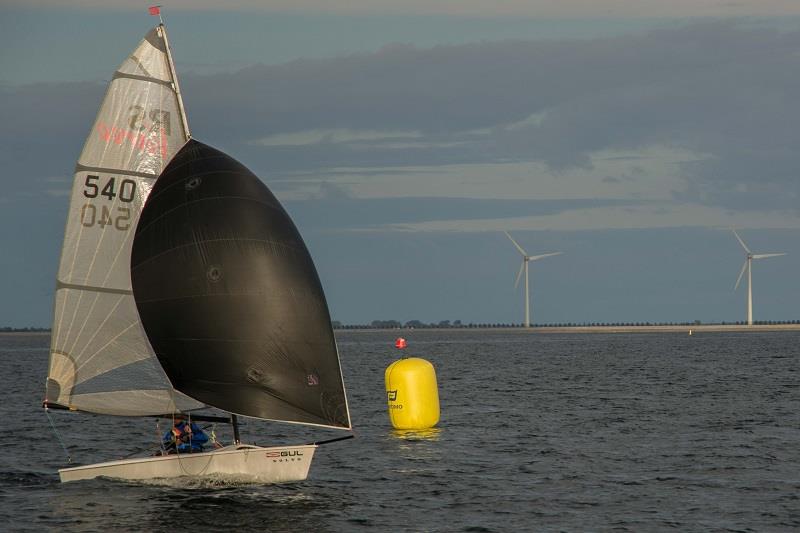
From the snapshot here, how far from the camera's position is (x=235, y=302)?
27.6m

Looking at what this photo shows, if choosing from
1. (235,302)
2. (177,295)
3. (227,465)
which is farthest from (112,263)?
(227,465)

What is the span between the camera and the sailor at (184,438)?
2922 centimetres

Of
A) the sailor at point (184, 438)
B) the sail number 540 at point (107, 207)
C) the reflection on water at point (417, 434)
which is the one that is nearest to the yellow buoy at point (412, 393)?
the reflection on water at point (417, 434)

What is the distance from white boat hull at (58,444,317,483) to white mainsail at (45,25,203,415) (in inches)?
52.8

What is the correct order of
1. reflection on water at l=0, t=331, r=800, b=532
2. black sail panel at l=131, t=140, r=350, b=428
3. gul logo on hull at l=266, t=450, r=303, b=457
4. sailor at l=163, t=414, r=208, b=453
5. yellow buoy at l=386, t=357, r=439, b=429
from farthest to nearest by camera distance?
yellow buoy at l=386, t=357, r=439, b=429
sailor at l=163, t=414, r=208, b=453
gul logo on hull at l=266, t=450, r=303, b=457
black sail panel at l=131, t=140, r=350, b=428
reflection on water at l=0, t=331, r=800, b=532

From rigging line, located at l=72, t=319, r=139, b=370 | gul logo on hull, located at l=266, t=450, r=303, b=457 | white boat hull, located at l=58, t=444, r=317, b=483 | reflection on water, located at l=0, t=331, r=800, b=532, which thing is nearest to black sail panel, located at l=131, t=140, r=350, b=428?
rigging line, located at l=72, t=319, r=139, b=370

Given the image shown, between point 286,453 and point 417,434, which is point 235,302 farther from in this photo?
point 417,434

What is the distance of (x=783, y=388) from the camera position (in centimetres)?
6762

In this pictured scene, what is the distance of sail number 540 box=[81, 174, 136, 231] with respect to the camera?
95.5 feet

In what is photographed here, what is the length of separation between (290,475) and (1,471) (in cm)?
1096

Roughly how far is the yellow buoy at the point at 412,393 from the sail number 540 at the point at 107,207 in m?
14.8

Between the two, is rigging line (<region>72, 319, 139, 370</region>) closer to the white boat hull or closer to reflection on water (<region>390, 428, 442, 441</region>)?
the white boat hull

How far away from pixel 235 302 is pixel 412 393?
15.6 metres

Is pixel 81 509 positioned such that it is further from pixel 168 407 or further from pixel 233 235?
pixel 233 235
